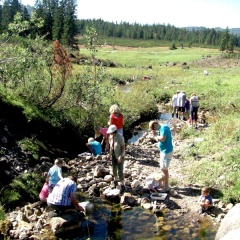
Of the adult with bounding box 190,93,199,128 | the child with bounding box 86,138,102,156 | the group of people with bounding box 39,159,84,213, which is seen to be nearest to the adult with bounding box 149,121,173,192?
the group of people with bounding box 39,159,84,213

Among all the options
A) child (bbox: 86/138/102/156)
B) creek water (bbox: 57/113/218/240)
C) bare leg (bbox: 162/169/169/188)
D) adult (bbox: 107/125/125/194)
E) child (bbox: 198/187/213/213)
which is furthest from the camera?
child (bbox: 86/138/102/156)

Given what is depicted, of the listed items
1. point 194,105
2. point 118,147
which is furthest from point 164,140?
point 194,105

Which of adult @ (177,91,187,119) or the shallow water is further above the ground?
adult @ (177,91,187,119)

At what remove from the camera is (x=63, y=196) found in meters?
9.23

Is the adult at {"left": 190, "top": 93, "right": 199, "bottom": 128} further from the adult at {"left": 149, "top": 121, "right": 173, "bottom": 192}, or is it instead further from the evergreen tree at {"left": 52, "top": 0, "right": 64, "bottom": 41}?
the evergreen tree at {"left": 52, "top": 0, "right": 64, "bottom": 41}

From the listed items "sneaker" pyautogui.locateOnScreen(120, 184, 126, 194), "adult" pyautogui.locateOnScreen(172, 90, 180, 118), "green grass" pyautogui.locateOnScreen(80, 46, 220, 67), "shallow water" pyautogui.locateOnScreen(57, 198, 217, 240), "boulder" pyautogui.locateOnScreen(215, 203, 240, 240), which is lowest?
"shallow water" pyautogui.locateOnScreen(57, 198, 217, 240)

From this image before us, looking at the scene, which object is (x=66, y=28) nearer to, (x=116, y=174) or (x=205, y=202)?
(x=116, y=174)

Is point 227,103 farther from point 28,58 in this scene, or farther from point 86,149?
point 28,58

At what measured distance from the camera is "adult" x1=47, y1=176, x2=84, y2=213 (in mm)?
9242

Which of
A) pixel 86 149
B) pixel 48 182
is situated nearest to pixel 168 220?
pixel 48 182

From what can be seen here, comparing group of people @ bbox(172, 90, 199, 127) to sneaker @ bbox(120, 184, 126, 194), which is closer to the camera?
sneaker @ bbox(120, 184, 126, 194)

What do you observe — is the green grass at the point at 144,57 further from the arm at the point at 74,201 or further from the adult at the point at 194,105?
the arm at the point at 74,201

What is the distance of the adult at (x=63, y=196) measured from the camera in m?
9.24

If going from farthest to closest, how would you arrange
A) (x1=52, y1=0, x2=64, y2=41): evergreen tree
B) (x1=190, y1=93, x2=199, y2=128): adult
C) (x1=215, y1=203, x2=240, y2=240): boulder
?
(x1=52, y1=0, x2=64, y2=41): evergreen tree → (x1=190, y1=93, x2=199, y2=128): adult → (x1=215, y1=203, x2=240, y2=240): boulder
